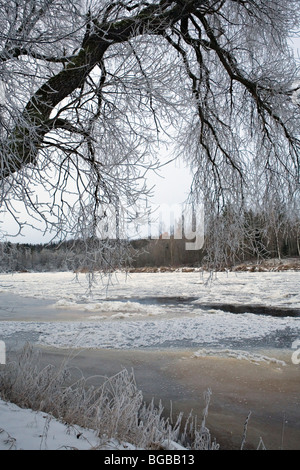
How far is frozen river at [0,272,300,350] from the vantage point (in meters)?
7.92

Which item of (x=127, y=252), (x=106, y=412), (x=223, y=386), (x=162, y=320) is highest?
(x=127, y=252)

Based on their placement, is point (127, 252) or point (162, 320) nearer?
point (127, 252)

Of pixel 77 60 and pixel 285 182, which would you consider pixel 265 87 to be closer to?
pixel 285 182

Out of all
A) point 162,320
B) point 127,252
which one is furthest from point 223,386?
point 162,320

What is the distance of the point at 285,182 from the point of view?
499cm

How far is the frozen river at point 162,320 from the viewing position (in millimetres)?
7918

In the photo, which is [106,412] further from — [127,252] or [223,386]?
[223,386]

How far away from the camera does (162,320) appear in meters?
10.3

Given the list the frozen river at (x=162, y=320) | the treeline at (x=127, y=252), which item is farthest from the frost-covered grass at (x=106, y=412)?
the treeline at (x=127, y=252)

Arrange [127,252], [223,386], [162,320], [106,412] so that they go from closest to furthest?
[106,412], [127,252], [223,386], [162,320]

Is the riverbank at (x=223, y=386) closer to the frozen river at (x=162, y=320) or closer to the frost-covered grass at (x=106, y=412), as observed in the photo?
the frost-covered grass at (x=106, y=412)

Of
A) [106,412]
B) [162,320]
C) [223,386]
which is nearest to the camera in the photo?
[106,412]
